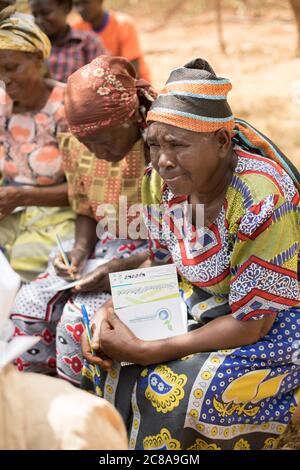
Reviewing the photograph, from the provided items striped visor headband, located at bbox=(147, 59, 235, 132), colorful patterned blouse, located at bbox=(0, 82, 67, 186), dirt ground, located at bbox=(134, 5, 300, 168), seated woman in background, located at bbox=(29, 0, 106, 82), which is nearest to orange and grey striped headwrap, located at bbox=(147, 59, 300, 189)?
striped visor headband, located at bbox=(147, 59, 235, 132)

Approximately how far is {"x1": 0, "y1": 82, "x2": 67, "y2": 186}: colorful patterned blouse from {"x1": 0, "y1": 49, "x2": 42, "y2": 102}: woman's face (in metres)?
Result: 0.08

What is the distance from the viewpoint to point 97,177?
2887mm

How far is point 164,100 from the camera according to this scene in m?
2.17

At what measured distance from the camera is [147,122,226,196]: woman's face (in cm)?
213

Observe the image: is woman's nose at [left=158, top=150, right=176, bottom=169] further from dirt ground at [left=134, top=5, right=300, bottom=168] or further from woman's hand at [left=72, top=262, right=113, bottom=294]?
dirt ground at [left=134, top=5, right=300, bottom=168]

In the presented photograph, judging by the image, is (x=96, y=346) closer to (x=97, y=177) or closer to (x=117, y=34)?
(x=97, y=177)

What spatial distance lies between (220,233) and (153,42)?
30.7ft

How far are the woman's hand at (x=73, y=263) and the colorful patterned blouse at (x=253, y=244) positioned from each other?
676 mm

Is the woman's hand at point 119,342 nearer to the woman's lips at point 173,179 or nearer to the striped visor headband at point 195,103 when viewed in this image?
the woman's lips at point 173,179

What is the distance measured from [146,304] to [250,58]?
292 inches

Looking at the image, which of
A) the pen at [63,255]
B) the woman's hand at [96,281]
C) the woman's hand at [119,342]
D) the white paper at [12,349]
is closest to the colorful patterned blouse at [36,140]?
the pen at [63,255]

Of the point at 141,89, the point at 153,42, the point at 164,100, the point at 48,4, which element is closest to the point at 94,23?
the point at 48,4

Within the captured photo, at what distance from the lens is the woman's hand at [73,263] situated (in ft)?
9.39

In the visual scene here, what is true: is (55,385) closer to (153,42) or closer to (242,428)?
(242,428)
